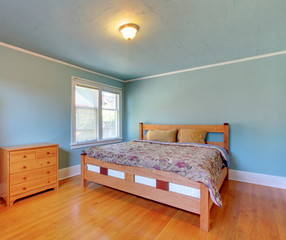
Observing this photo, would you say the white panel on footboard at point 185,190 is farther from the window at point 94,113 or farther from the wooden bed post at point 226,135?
the window at point 94,113

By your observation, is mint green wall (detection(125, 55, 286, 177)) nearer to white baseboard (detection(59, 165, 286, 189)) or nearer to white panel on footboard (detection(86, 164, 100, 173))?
white baseboard (detection(59, 165, 286, 189))

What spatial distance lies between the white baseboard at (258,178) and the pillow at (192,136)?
2.91ft

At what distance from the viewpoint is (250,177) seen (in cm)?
312

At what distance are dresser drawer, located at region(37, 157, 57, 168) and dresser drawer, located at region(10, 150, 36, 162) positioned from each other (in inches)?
5.3

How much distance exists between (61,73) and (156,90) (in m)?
2.25

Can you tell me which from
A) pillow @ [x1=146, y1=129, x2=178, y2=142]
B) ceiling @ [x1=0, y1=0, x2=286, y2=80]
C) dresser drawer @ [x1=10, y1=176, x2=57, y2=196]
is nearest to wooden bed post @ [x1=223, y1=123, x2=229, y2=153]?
pillow @ [x1=146, y1=129, x2=178, y2=142]

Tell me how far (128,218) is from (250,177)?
2.52 metres

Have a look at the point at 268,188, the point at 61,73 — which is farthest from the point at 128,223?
the point at 61,73

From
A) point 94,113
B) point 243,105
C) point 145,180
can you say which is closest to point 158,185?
point 145,180

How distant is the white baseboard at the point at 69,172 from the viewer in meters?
3.28

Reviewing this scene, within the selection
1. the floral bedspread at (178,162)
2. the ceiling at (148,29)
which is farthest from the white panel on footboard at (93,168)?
the ceiling at (148,29)

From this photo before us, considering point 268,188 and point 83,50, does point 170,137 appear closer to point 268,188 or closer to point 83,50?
point 268,188

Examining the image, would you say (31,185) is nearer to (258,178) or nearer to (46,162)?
(46,162)

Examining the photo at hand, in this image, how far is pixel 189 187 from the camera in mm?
1888
